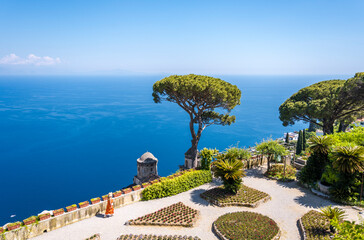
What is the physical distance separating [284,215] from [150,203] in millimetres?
10330

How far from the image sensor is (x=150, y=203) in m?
19.6

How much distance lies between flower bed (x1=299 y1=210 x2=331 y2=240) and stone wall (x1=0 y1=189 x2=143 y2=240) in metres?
12.6

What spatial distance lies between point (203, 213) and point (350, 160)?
11.7 m

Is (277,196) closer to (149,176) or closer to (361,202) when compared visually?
(361,202)

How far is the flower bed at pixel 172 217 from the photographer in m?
16.4

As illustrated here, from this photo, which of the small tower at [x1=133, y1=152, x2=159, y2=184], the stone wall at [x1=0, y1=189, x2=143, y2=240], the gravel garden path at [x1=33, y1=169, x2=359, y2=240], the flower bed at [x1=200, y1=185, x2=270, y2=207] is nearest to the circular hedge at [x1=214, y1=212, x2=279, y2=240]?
the gravel garden path at [x1=33, y1=169, x2=359, y2=240]

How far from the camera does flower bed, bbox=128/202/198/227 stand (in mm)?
16391

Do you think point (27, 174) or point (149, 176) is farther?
point (27, 174)

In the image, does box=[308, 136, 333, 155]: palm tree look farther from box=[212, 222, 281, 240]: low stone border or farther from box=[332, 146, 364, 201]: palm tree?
box=[212, 222, 281, 240]: low stone border

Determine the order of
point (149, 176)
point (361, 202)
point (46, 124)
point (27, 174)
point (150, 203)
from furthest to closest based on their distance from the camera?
1. point (46, 124)
2. point (27, 174)
3. point (149, 176)
4. point (150, 203)
5. point (361, 202)

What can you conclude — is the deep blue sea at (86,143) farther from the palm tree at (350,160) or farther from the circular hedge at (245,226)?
the palm tree at (350,160)

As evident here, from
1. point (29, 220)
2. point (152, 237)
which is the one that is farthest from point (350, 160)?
point (29, 220)

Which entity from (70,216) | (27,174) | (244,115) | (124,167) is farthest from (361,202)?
(244,115)

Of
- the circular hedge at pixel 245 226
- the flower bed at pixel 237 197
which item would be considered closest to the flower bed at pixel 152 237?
the circular hedge at pixel 245 226
